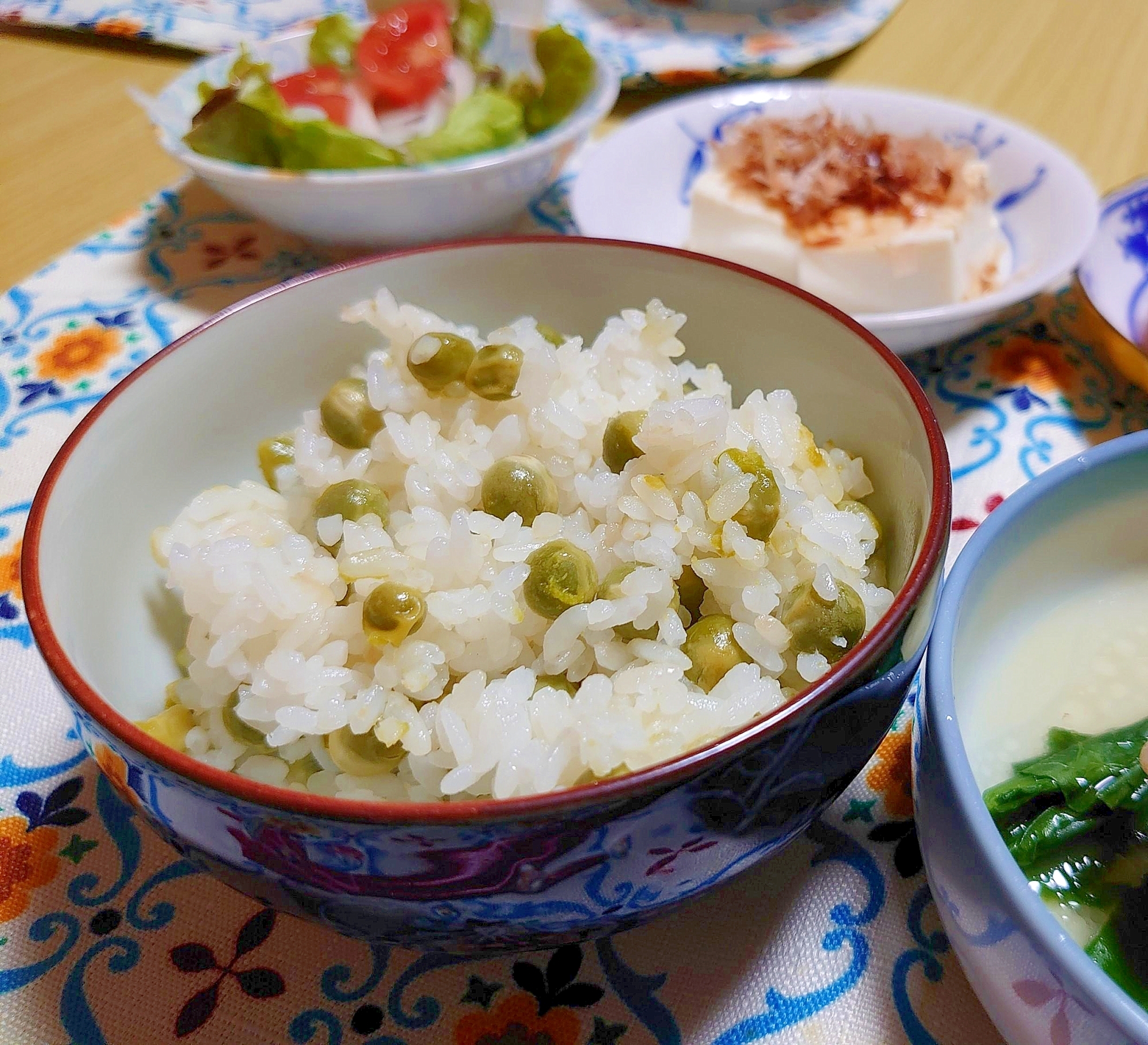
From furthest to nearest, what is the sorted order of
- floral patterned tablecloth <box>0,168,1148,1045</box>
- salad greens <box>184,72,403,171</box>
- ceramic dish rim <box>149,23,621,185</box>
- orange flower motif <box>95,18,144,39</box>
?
orange flower motif <box>95,18,144,39</box>, salad greens <box>184,72,403,171</box>, ceramic dish rim <box>149,23,621,185</box>, floral patterned tablecloth <box>0,168,1148,1045</box>

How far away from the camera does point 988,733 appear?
3.25 feet

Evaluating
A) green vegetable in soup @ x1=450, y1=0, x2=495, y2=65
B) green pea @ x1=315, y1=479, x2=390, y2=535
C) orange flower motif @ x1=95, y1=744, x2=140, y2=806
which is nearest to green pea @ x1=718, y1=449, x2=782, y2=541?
green pea @ x1=315, y1=479, x2=390, y2=535

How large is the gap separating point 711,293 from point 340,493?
546 millimetres

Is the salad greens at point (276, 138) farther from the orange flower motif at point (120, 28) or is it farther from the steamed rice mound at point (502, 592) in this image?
the orange flower motif at point (120, 28)

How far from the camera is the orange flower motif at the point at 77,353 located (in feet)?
5.71

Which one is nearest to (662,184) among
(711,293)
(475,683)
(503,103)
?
(503,103)

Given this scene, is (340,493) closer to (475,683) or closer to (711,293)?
(475,683)

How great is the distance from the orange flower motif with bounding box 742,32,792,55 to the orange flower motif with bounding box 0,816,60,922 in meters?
2.57

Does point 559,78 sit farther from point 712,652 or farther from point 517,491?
point 712,652

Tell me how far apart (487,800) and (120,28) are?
2.99 metres

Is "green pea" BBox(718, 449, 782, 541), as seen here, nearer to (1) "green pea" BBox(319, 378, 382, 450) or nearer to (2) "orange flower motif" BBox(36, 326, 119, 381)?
(1) "green pea" BBox(319, 378, 382, 450)

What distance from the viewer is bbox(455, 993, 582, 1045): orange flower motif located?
86 centimetres

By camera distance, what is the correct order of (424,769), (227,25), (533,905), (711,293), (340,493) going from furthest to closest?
(227,25) → (711,293) → (340,493) → (424,769) → (533,905)

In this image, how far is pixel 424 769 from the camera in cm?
85
